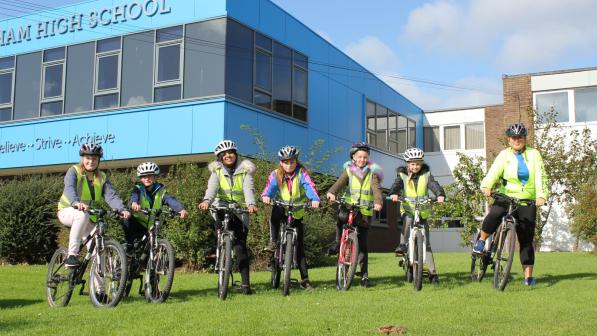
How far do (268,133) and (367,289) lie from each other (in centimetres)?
1118

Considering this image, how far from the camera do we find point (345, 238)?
29.1ft

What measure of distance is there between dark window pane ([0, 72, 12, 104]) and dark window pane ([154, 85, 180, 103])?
6302mm

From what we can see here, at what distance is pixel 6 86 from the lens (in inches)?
873

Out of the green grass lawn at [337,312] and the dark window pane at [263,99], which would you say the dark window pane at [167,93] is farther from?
the green grass lawn at [337,312]

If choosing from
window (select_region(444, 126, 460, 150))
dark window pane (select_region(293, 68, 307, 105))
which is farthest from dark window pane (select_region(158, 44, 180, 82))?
window (select_region(444, 126, 460, 150))

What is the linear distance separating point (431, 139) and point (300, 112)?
15.0 meters

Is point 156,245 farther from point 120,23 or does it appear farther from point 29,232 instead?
point 120,23

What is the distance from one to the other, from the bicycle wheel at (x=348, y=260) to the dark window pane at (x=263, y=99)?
11.0 meters

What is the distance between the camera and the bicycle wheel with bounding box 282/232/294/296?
819 centimetres

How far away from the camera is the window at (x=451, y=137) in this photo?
34.5 m

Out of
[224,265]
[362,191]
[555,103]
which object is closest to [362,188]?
[362,191]

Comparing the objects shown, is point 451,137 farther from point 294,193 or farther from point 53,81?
point 294,193

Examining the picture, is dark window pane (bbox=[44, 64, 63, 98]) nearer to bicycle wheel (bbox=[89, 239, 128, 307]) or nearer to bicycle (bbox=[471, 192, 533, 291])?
bicycle wheel (bbox=[89, 239, 128, 307])

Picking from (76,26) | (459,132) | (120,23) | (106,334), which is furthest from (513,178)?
(459,132)
